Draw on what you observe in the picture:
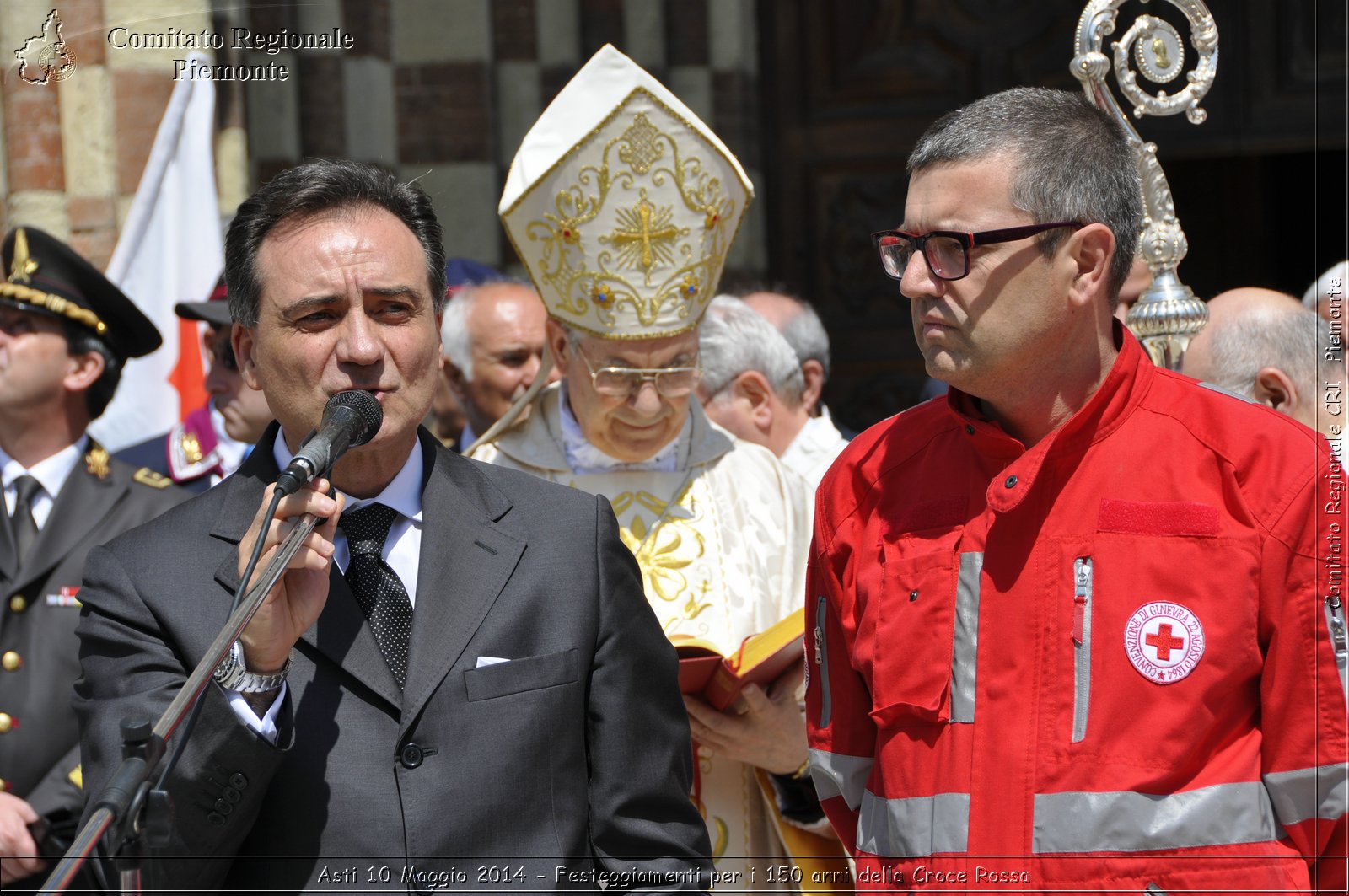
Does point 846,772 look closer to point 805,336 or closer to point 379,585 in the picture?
point 379,585

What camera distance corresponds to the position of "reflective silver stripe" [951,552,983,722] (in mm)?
2334

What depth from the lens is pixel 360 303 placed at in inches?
96.9

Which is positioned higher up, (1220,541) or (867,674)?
(1220,541)

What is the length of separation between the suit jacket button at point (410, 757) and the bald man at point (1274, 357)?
7.01 ft

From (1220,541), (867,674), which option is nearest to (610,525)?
(867,674)

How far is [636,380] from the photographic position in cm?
366

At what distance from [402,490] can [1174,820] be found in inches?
50.9

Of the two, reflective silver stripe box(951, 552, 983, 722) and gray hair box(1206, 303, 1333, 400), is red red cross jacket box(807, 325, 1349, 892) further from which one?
gray hair box(1206, 303, 1333, 400)

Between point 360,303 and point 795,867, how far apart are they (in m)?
1.77

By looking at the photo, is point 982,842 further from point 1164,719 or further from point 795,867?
point 795,867

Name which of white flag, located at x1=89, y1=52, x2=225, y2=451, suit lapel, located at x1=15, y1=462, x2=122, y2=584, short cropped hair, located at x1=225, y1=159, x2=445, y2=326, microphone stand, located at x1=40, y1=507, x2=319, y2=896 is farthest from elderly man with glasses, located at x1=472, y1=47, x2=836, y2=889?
white flag, located at x1=89, y1=52, x2=225, y2=451

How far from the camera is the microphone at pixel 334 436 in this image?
1962mm

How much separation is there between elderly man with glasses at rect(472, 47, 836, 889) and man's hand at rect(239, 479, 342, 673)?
1.52m

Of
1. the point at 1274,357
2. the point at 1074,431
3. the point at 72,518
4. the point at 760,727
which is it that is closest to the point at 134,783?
the point at 1074,431
